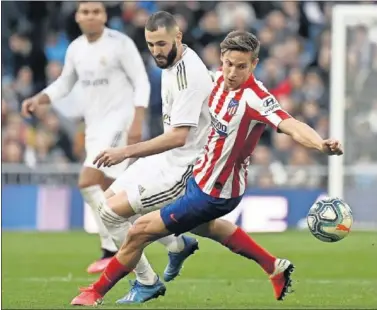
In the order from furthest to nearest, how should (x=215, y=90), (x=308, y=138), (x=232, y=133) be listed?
(x=215, y=90)
(x=232, y=133)
(x=308, y=138)

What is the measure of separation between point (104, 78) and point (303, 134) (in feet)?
15.7

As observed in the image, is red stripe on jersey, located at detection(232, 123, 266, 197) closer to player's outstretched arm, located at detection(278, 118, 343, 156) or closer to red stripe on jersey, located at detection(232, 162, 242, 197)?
red stripe on jersey, located at detection(232, 162, 242, 197)

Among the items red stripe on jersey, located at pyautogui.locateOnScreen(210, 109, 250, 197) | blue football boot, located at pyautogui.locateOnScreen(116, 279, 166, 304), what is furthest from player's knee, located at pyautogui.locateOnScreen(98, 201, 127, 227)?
red stripe on jersey, located at pyautogui.locateOnScreen(210, 109, 250, 197)

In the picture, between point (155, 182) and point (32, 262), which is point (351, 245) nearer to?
point (32, 262)

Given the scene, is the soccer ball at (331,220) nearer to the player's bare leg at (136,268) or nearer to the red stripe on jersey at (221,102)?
the red stripe on jersey at (221,102)

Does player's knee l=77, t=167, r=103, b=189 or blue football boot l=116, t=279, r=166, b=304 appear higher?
player's knee l=77, t=167, r=103, b=189

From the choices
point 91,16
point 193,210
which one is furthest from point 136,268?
point 91,16

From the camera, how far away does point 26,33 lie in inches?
856

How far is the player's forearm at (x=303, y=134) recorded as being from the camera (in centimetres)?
796

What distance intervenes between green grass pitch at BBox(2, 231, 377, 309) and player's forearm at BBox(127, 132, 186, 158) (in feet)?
3.68

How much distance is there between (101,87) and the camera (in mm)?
12617

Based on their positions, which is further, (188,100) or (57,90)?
(57,90)

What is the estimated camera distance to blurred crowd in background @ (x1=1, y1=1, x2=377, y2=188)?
19234 millimetres

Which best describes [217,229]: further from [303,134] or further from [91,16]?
[91,16]
